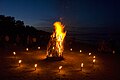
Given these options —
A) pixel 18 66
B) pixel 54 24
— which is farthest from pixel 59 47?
pixel 18 66

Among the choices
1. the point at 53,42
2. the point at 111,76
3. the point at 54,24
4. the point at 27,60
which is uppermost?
the point at 54,24

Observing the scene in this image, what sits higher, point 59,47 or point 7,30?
point 7,30

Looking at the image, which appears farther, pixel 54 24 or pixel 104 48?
pixel 104 48

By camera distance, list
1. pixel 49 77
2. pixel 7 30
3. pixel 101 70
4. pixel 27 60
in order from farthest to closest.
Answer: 1. pixel 7 30
2. pixel 27 60
3. pixel 101 70
4. pixel 49 77

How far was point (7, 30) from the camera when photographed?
26.4 metres

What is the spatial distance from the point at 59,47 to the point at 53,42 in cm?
57

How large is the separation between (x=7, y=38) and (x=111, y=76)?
13043mm

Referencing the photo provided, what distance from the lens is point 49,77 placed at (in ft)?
37.2

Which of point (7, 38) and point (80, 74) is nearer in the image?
point (80, 74)

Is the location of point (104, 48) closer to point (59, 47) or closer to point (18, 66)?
point (59, 47)

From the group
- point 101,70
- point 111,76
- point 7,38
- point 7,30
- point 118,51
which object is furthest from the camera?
point 7,30

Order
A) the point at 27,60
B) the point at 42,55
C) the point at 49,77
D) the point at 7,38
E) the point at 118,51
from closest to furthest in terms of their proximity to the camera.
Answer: the point at 49,77 → the point at 27,60 → the point at 42,55 → the point at 118,51 → the point at 7,38

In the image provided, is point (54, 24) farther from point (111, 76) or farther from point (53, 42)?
point (111, 76)

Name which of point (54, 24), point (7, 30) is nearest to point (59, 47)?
point (54, 24)
